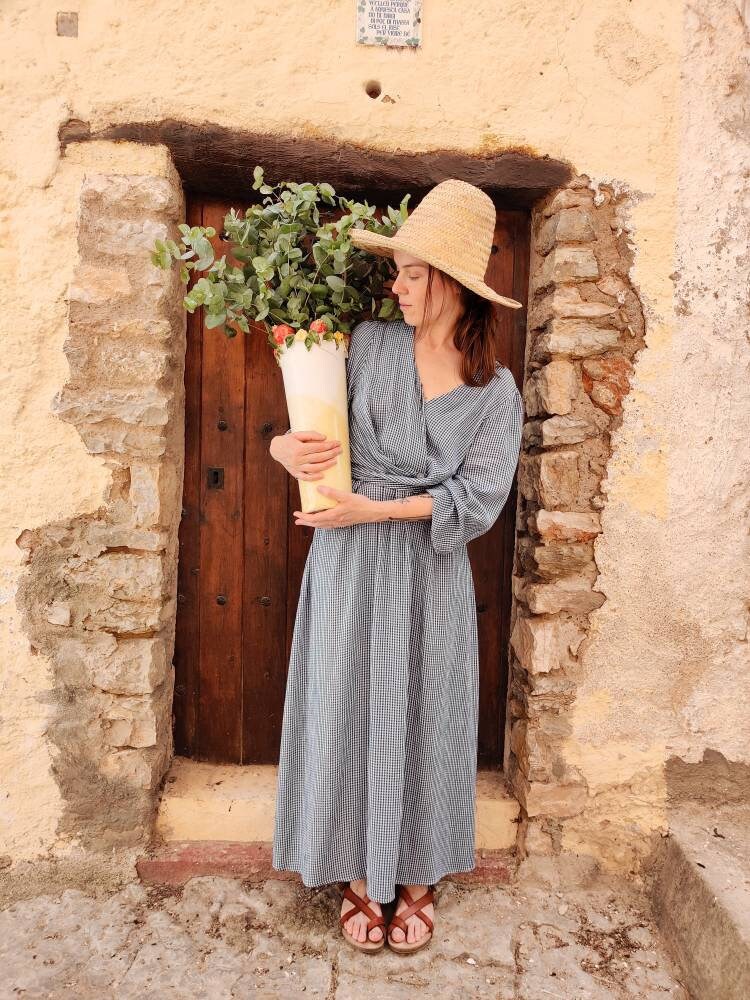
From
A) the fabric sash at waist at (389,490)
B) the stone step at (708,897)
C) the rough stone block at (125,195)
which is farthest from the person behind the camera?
the rough stone block at (125,195)

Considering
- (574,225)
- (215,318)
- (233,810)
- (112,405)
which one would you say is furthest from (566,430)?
(233,810)

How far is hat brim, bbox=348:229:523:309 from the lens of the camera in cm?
180

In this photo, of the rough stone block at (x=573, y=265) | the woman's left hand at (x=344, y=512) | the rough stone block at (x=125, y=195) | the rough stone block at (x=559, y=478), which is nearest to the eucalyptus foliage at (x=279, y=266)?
the rough stone block at (x=125, y=195)

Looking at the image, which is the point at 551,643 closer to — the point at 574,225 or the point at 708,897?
the point at 708,897

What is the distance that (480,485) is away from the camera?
6.19ft

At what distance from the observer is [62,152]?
208cm

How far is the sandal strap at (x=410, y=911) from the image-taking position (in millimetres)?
2010

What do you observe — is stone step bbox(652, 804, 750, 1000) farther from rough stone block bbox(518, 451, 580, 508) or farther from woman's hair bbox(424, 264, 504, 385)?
woman's hair bbox(424, 264, 504, 385)

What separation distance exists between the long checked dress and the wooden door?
1.45ft

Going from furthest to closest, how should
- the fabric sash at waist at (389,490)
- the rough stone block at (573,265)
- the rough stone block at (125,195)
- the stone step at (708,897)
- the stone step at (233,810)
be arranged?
the stone step at (233,810) < the rough stone block at (573,265) < the rough stone block at (125,195) < the fabric sash at waist at (389,490) < the stone step at (708,897)

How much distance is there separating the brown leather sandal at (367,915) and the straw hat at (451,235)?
66.0 inches

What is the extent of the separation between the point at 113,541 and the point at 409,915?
1.35m

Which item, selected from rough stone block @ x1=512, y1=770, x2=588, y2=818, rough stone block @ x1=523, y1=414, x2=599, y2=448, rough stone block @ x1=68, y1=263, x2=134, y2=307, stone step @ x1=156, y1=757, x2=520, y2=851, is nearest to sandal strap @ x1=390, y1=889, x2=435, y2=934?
stone step @ x1=156, y1=757, x2=520, y2=851

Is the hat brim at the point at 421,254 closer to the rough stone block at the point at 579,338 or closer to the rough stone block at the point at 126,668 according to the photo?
the rough stone block at the point at 579,338
